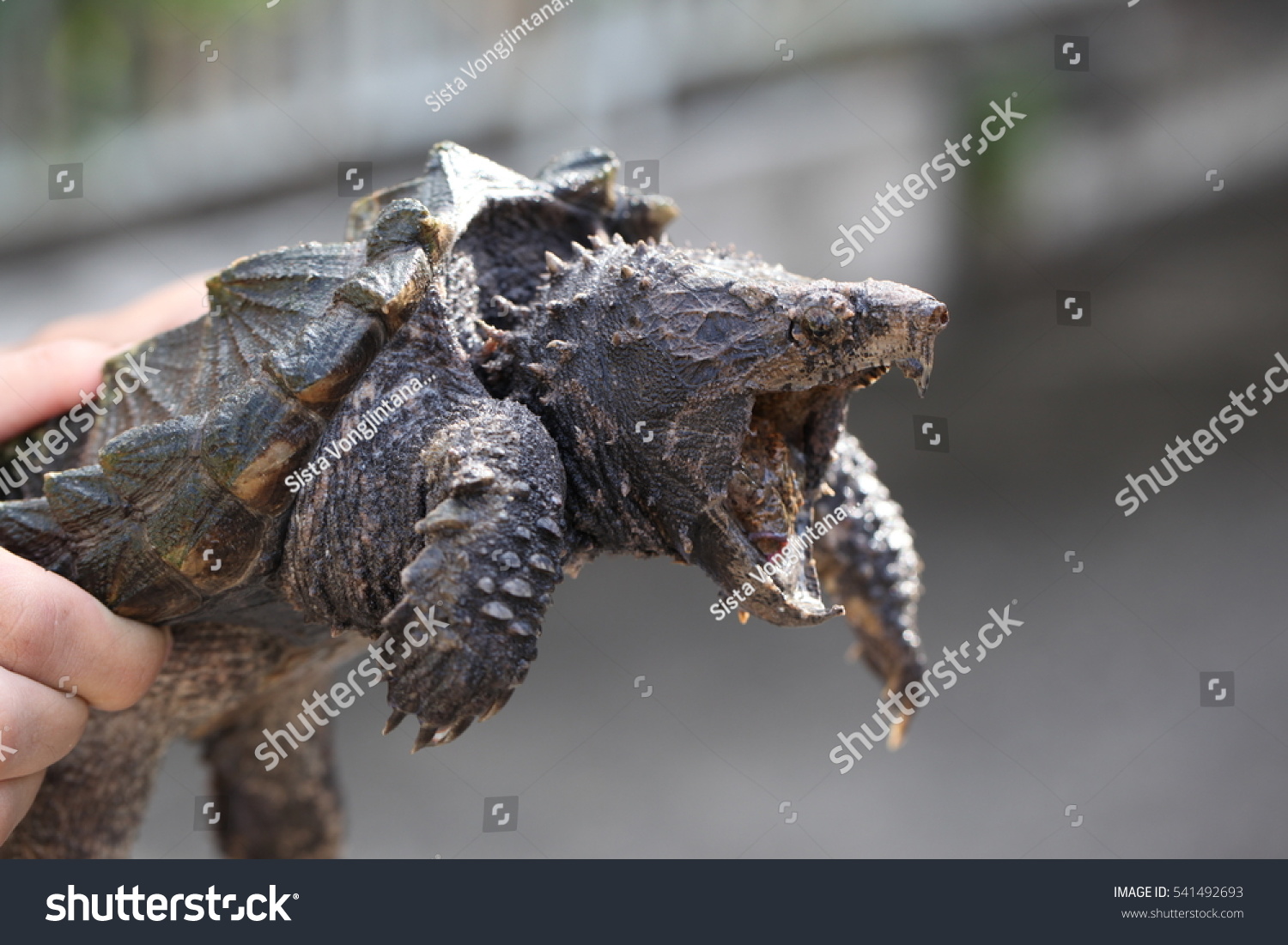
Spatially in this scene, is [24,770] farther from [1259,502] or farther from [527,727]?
[1259,502]

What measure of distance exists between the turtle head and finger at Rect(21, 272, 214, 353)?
46.8 inches

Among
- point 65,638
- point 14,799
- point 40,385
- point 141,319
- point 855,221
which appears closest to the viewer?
point 65,638

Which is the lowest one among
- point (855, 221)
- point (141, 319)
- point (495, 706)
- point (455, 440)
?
point (495, 706)

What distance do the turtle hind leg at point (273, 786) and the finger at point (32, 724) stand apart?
0.83 meters

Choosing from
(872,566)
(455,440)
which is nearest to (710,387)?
(455,440)

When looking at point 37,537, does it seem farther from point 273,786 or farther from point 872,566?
point 872,566

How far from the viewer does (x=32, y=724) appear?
160 cm

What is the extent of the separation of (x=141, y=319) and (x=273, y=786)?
1217 millimetres

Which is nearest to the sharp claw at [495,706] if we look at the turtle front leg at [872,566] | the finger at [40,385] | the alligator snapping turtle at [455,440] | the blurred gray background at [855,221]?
the alligator snapping turtle at [455,440]

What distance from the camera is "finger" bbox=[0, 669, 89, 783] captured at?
1565 millimetres

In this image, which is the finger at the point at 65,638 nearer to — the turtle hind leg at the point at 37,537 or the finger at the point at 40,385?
the turtle hind leg at the point at 37,537

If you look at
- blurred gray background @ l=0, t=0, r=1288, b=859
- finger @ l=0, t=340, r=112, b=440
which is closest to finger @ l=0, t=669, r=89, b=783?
finger @ l=0, t=340, r=112, b=440
